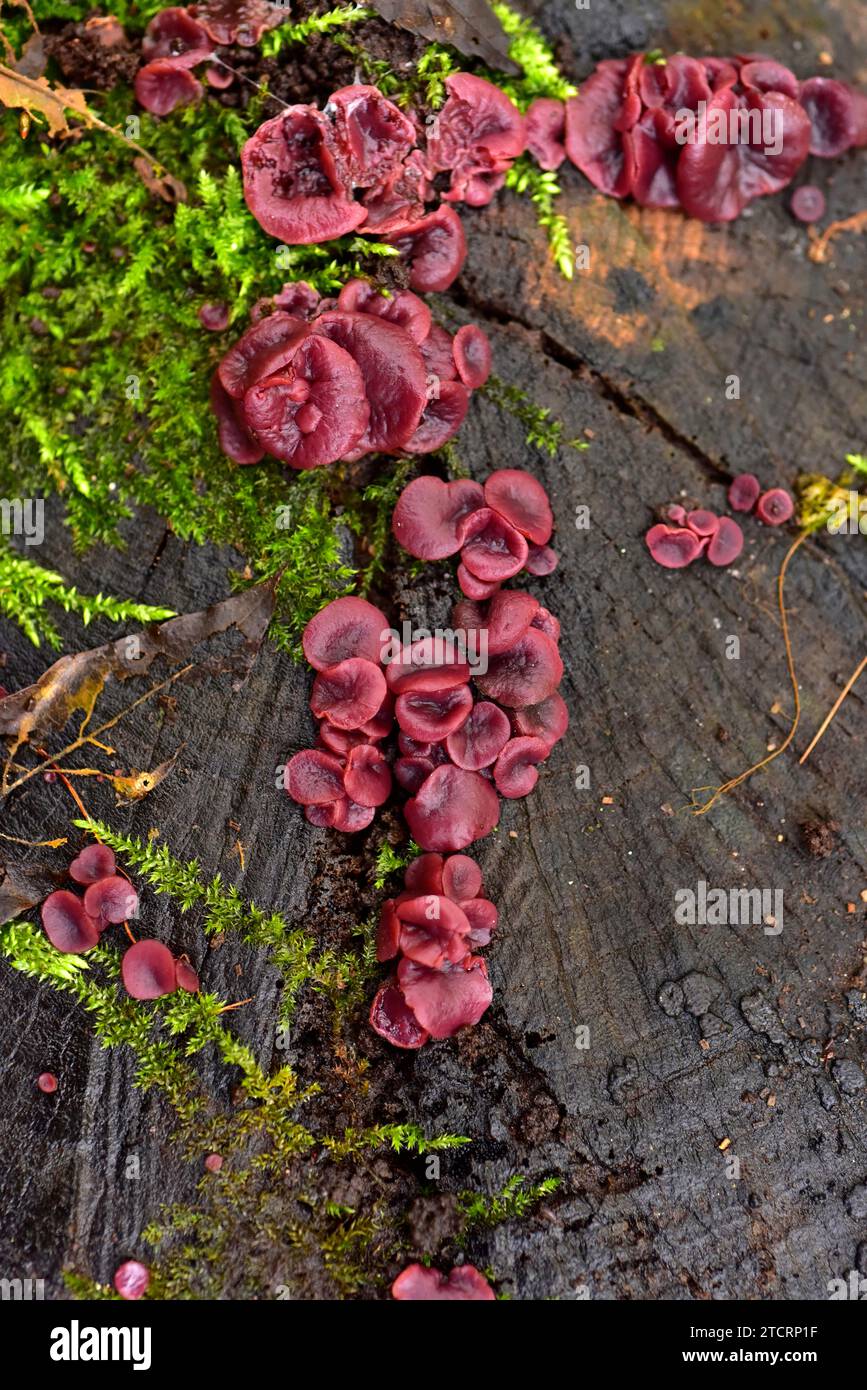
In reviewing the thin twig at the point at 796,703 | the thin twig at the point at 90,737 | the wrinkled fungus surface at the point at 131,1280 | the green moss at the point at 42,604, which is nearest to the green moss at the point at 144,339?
the green moss at the point at 42,604

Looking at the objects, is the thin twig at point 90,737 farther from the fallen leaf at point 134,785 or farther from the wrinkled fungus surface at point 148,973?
the wrinkled fungus surface at point 148,973

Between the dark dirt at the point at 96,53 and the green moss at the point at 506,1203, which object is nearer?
the green moss at the point at 506,1203

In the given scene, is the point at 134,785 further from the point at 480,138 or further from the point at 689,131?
the point at 689,131

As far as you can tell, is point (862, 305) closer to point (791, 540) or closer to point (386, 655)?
point (791, 540)

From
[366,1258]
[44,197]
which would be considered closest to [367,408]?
[44,197]

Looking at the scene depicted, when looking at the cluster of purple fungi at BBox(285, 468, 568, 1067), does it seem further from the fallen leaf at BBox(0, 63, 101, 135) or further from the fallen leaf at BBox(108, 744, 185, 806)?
the fallen leaf at BBox(0, 63, 101, 135)

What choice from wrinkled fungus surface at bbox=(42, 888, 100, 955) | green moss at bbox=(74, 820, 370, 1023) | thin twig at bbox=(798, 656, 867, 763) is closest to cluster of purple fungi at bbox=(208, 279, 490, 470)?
green moss at bbox=(74, 820, 370, 1023)

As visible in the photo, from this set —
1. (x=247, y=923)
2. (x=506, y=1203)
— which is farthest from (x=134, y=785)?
(x=506, y=1203)
